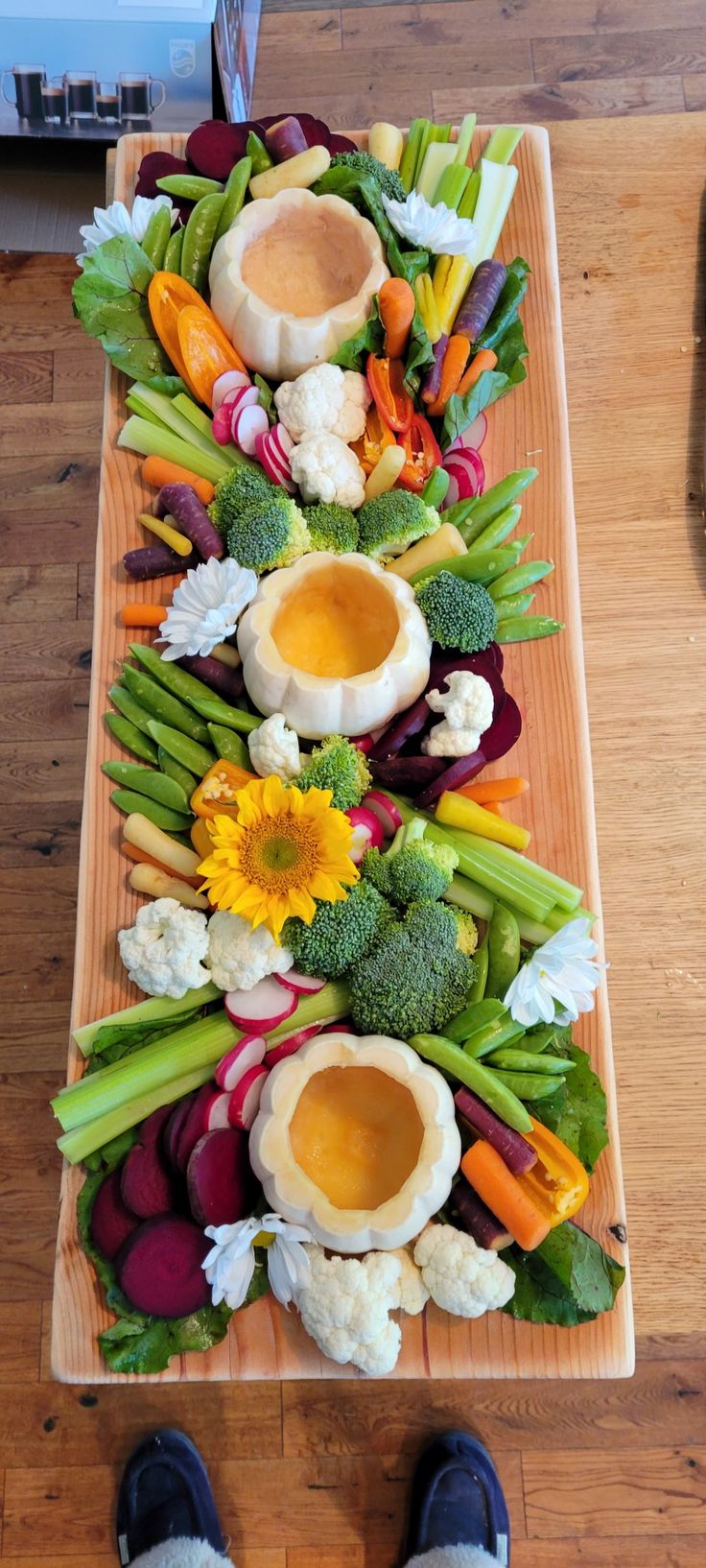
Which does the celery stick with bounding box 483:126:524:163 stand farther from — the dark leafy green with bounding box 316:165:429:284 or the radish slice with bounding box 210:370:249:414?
the radish slice with bounding box 210:370:249:414

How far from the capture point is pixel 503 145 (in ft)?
6.56

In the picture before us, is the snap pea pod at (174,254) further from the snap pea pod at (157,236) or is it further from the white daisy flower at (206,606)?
the white daisy flower at (206,606)

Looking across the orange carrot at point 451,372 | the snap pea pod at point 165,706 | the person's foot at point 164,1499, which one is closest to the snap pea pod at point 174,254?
the orange carrot at point 451,372

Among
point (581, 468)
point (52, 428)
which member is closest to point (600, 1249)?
point (581, 468)

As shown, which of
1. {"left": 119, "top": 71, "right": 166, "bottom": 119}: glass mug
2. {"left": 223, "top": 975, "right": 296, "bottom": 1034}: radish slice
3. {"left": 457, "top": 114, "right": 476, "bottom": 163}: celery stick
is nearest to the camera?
{"left": 223, "top": 975, "right": 296, "bottom": 1034}: radish slice

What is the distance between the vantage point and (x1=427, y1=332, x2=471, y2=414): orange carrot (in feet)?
5.93

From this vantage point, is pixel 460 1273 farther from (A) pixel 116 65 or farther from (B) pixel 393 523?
(A) pixel 116 65

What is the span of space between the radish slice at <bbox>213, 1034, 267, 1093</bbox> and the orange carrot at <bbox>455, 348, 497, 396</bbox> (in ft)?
3.35

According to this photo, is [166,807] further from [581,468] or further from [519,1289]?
[581,468]

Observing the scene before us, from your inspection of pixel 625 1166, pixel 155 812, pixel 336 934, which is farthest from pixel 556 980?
pixel 625 1166

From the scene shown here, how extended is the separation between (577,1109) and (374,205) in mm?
1369

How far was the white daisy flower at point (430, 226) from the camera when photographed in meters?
1.80

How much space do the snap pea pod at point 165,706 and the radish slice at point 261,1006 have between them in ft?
1.21

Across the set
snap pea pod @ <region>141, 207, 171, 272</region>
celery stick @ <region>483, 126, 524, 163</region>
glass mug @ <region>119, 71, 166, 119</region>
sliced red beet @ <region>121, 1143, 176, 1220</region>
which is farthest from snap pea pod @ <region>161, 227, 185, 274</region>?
sliced red beet @ <region>121, 1143, 176, 1220</region>
